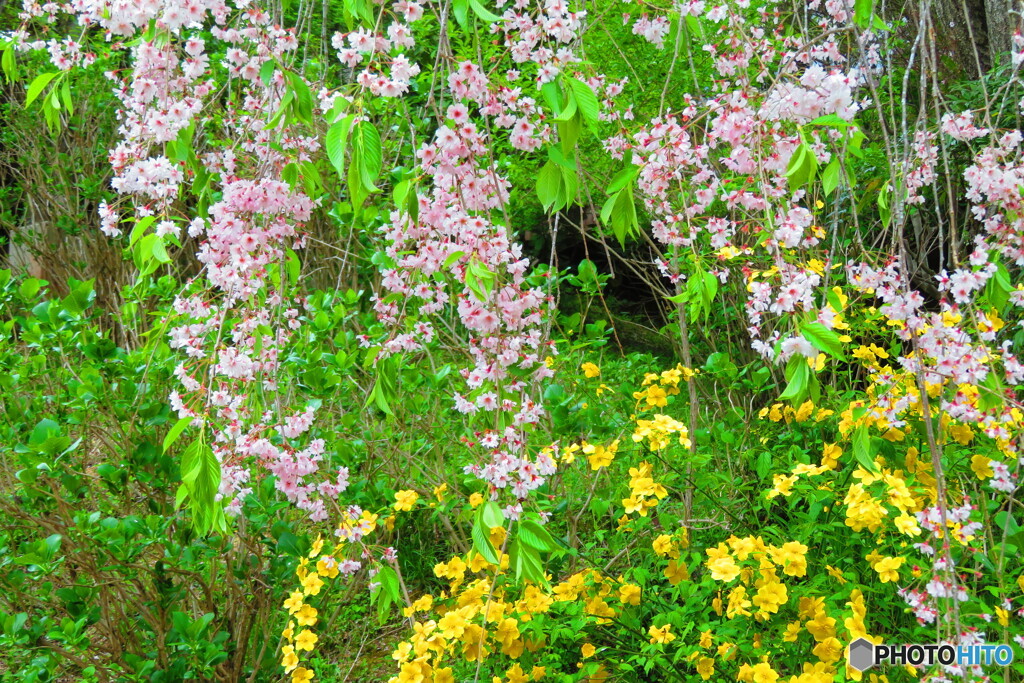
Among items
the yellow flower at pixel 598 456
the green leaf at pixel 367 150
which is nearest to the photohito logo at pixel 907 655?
the yellow flower at pixel 598 456

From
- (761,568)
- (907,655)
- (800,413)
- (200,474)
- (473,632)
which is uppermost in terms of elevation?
(200,474)

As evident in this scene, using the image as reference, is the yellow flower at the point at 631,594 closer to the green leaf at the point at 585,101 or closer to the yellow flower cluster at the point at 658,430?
the yellow flower cluster at the point at 658,430

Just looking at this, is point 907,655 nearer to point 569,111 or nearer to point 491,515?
point 491,515

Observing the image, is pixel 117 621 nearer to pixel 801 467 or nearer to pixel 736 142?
pixel 801 467

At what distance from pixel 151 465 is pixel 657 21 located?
1.57m

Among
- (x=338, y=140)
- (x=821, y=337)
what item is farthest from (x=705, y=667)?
(x=338, y=140)

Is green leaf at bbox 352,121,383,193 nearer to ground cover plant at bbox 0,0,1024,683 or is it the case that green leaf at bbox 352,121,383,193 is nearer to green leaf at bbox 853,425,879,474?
ground cover plant at bbox 0,0,1024,683

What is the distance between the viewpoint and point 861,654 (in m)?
1.61

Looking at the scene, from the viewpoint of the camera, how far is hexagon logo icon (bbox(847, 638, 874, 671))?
1.60 metres

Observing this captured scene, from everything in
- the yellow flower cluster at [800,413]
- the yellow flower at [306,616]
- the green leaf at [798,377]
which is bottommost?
the yellow flower at [306,616]

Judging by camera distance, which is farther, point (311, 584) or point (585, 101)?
point (311, 584)

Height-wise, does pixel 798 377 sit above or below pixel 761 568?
above

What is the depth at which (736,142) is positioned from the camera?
1.41 metres

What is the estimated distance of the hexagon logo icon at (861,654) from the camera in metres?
1.60
